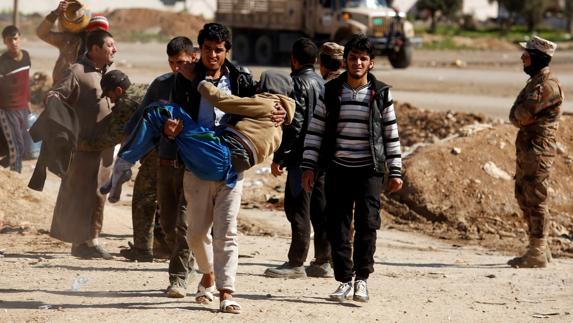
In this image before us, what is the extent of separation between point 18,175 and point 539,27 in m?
62.5

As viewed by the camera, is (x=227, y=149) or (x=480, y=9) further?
(x=480, y=9)

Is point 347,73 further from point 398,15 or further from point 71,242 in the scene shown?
point 398,15

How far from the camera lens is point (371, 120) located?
24.9 feet

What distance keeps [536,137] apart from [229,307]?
12.2 ft

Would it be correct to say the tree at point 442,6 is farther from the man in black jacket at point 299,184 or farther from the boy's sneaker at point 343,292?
the boy's sneaker at point 343,292

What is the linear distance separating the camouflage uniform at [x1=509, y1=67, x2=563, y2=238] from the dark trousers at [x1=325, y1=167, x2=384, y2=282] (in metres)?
2.45

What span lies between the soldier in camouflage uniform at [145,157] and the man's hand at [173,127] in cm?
196

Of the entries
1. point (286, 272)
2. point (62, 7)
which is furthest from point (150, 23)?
point (286, 272)

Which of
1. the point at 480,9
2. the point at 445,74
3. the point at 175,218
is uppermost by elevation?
the point at 175,218

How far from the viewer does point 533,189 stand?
9859 millimetres

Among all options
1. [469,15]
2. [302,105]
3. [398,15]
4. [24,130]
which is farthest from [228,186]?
[469,15]

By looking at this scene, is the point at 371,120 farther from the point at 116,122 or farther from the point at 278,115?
the point at 116,122

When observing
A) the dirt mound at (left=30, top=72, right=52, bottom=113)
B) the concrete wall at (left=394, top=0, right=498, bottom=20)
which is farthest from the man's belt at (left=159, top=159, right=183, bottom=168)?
the concrete wall at (left=394, top=0, right=498, bottom=20)

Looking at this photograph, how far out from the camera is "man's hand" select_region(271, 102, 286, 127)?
23.5 ft
